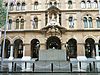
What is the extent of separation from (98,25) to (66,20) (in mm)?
5947

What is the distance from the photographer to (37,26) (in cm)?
3497

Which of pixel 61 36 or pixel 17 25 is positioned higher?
pixel 17 25

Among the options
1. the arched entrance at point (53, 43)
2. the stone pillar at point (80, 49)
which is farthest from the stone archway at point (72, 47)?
the arched entrance at point (53, 43)

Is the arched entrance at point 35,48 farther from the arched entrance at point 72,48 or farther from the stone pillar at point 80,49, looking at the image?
the stone pillar at point 80,49

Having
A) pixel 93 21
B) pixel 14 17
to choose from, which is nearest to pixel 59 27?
pixel 93 21

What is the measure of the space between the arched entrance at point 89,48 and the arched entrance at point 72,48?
2.25 m

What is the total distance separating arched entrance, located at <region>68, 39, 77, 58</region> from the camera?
1391 inches

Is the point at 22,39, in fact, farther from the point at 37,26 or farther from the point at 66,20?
the point at 66,20

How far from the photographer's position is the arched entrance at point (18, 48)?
118 ft

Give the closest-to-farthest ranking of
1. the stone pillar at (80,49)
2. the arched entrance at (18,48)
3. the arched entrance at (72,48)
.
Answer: the stone pillar at (80,49) → the arched entrance at (72,48) → the arched entrance at (18,48)

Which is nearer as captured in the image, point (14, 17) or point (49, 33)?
point (49, 33)

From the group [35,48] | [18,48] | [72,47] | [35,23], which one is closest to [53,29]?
[35,23]

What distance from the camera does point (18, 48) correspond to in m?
37.1

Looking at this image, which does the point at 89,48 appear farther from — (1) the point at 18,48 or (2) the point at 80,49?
(1) the point at 18,48
